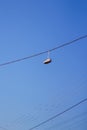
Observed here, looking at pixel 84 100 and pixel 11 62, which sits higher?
pixel 11 62

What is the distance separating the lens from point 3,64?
5797 mm

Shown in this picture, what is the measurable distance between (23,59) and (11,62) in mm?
295

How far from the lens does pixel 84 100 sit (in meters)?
6.62

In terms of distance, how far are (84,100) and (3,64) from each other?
2400 millimetres

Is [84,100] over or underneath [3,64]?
underneath

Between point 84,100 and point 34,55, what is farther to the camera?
point 84,100

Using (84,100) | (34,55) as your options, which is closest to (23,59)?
(34,55)

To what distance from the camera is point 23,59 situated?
591 centimetres

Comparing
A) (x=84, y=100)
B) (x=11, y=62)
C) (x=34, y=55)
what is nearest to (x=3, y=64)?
(x=11, y=62)

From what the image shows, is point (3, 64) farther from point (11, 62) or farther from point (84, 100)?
point (84, 100)

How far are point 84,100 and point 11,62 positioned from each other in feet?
7.34

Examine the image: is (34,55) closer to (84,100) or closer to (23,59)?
(23,59)

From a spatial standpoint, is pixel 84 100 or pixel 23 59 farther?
pixel 84 100

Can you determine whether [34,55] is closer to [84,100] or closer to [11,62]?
[11,62]
